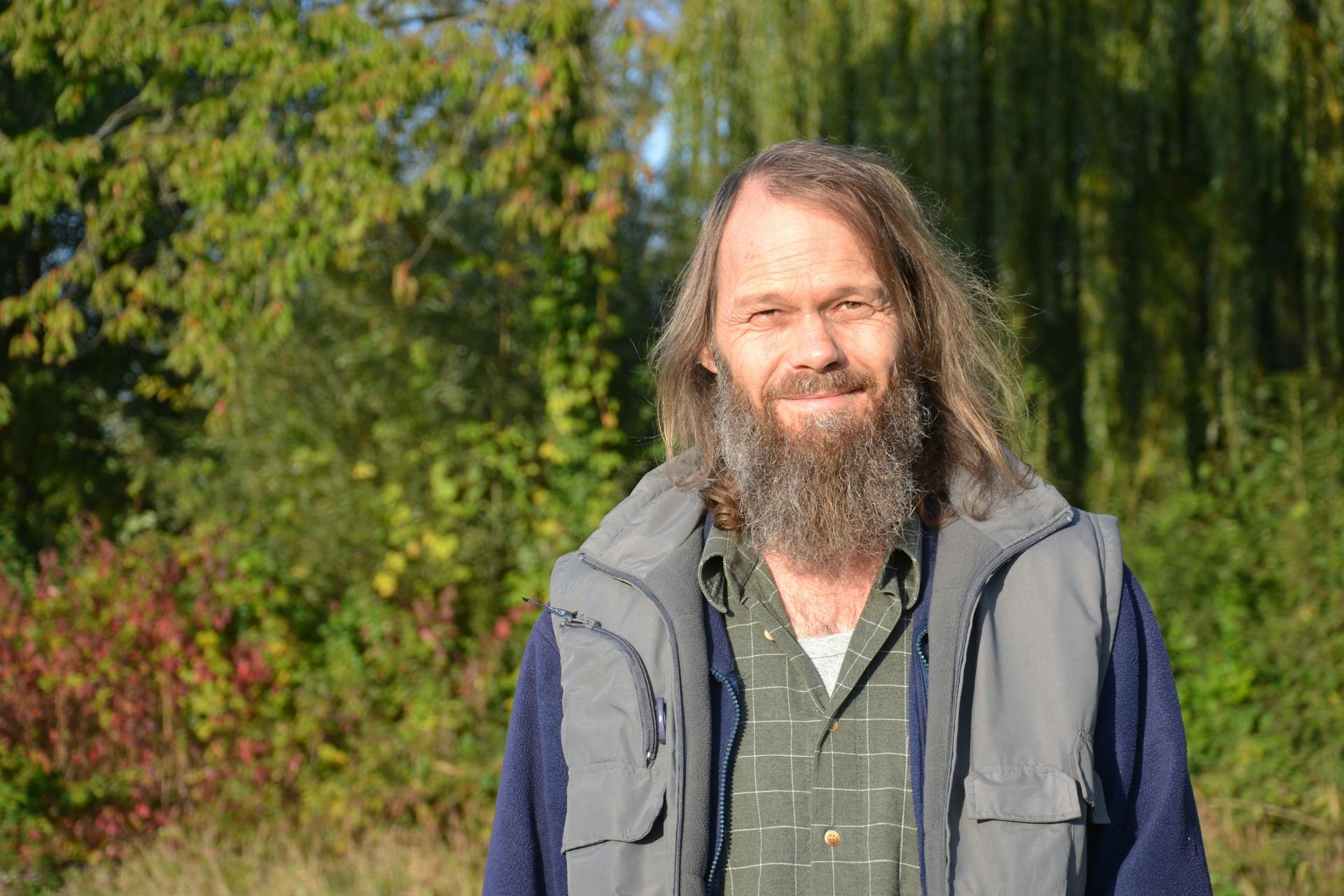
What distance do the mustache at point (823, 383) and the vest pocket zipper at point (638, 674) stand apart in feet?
1.61

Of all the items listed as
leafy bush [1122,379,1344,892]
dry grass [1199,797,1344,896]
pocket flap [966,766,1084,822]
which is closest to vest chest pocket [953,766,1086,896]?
pocket flap [966,766,1084,822]

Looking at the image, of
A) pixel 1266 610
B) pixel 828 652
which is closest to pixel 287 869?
pixel 828 652

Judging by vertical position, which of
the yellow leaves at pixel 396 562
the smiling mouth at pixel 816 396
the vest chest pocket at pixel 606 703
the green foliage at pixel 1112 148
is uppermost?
the green foliage at pixel 1112 148

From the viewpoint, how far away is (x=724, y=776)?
5.78 ft

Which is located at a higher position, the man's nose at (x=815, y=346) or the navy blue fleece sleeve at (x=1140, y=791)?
the man's nose at (x=815, y=346)

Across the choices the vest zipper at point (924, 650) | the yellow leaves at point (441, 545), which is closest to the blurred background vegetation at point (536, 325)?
the yellow leaves at point (441, 545)

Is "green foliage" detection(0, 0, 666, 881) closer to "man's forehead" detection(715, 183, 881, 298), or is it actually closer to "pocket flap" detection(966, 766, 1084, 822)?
"man's forehead" detection(715, 183, 881, 298)

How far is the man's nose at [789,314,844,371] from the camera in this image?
1.91m

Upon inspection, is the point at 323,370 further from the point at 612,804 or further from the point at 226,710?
the point at 612,804

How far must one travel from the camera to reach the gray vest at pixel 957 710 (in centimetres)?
159

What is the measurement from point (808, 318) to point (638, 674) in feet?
2.08

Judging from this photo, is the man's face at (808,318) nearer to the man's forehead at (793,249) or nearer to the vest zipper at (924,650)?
the man's forehead at (793,249)

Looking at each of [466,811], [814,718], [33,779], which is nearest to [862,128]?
[466,811]

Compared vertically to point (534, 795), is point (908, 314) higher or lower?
higher
